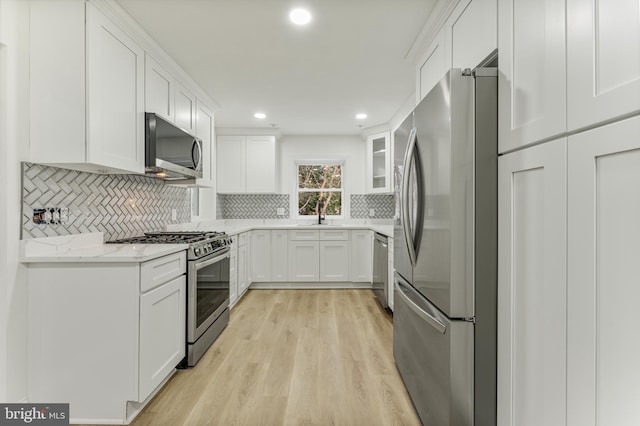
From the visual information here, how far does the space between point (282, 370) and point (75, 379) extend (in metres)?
1.22

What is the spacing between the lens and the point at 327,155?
17.5ft

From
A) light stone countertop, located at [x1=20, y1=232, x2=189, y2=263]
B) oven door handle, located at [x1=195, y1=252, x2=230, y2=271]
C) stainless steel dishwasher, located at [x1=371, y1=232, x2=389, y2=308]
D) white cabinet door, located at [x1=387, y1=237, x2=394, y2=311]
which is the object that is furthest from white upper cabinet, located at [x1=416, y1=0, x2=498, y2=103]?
oven door handle, located at [x1=195, y1=252, x2=230, y2=271]

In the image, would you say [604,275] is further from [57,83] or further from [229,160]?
[229,160]

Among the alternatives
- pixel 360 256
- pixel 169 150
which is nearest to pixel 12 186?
pixel 169 150

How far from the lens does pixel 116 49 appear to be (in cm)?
199

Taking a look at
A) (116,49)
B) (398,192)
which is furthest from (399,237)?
(116,49)

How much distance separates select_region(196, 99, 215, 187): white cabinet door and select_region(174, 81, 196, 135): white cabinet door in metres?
0.13

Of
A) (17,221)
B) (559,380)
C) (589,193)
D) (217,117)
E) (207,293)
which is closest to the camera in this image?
(589,193)

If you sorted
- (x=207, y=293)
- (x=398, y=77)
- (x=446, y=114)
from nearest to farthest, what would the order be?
(x=446, y=114)
(x=207, y=293)
(x=398, y=77)

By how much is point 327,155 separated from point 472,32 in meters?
3.79

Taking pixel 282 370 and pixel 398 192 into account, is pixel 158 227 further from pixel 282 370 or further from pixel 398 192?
pixel 398 192

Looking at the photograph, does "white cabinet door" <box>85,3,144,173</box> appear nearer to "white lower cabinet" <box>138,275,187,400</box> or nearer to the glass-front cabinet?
"white lower cabinet" <box>138,275,187,400</box>

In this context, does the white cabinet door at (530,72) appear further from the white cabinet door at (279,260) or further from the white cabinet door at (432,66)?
the white cabinet door at (279,260)

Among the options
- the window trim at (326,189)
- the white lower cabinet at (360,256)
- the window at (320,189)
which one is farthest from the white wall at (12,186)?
the window at (320,189)
